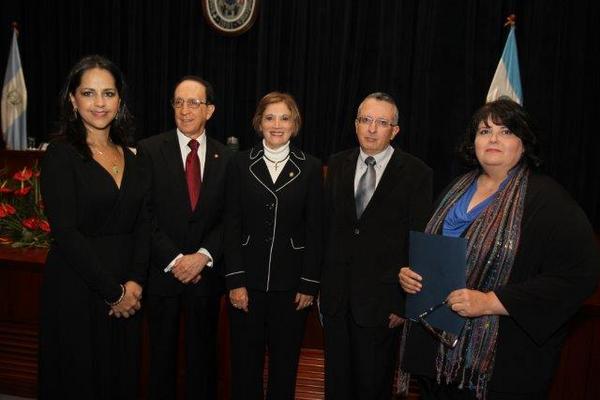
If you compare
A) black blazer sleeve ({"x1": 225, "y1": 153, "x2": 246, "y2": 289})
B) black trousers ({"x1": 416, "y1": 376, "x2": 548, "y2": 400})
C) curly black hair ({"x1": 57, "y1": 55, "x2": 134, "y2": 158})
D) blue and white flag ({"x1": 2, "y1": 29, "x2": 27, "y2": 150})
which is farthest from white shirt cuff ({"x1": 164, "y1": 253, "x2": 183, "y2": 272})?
blue and white flag ({"x1": 2, "y1": 29, "x2": 27, "y2": 150})

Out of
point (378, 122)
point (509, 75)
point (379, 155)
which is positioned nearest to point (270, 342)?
point (379, 155)

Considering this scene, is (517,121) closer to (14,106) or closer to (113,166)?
(113,166)

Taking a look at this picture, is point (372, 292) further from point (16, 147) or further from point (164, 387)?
point (16, 147)

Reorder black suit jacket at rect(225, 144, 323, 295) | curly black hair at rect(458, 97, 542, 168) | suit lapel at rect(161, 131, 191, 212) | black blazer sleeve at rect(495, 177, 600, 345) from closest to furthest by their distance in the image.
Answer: black blazer sleeve at rect(495, 177, 600, 345)
curly black hair at rect(458, 97, 542, 168)
black suit jacket at rect(225, 144, 323, 295)
suit lapel at rect(161, 131, 191, 212)

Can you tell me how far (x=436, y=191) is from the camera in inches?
232

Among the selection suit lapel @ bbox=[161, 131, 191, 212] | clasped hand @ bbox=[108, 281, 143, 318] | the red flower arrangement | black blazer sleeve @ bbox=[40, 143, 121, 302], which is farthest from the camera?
the red flower arrangement

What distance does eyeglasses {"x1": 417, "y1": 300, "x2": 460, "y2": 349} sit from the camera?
161 cm

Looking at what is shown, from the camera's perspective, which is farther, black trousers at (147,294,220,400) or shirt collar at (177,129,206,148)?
shirt collar at (177,129,206,148)

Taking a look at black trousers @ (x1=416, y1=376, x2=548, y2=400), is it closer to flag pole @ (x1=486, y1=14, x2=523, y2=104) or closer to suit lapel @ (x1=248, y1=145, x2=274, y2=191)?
suit lapel @ (x1=248, y1=145, x2=274, y2=191)

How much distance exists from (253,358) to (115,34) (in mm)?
6198

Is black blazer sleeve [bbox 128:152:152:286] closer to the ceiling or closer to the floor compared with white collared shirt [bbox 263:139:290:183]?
closer to the floor

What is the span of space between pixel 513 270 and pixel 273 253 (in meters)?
1.02

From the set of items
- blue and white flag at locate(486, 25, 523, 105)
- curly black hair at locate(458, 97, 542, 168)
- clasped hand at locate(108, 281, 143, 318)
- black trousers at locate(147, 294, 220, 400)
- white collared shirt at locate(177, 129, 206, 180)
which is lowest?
black trousers at locate(147, 294, 220, 400)

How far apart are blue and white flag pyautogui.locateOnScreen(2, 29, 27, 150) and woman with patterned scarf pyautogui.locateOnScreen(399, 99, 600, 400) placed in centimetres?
665
